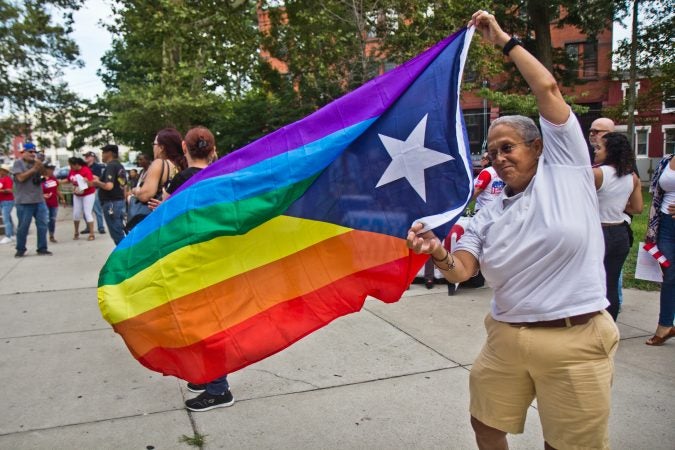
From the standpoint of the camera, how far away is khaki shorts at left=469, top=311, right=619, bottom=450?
219 cm

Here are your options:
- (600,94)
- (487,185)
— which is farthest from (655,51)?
(487,185)

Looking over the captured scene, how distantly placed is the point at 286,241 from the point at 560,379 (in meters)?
1.44

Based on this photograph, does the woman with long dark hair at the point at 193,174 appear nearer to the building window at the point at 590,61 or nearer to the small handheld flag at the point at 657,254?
the small handheld flag at the point at 657,254

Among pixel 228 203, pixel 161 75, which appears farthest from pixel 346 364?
pixel 161 75

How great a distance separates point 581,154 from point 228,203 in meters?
1.65

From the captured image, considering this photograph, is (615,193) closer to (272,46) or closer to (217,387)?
(217,387)

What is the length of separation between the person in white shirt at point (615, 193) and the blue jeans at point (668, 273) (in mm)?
375

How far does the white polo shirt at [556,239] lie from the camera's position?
2.22 meters

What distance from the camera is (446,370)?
4.38 meters

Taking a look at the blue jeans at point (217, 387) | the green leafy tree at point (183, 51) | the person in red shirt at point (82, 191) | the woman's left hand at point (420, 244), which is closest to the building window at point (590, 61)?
the green leafy tree at point (183, 51)

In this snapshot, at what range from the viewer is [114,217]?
30.0 feet

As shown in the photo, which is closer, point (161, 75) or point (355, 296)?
point (355, 296)

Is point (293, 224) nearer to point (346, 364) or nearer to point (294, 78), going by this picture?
point (346, 364)

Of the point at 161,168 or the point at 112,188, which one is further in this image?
the point at 112,188
